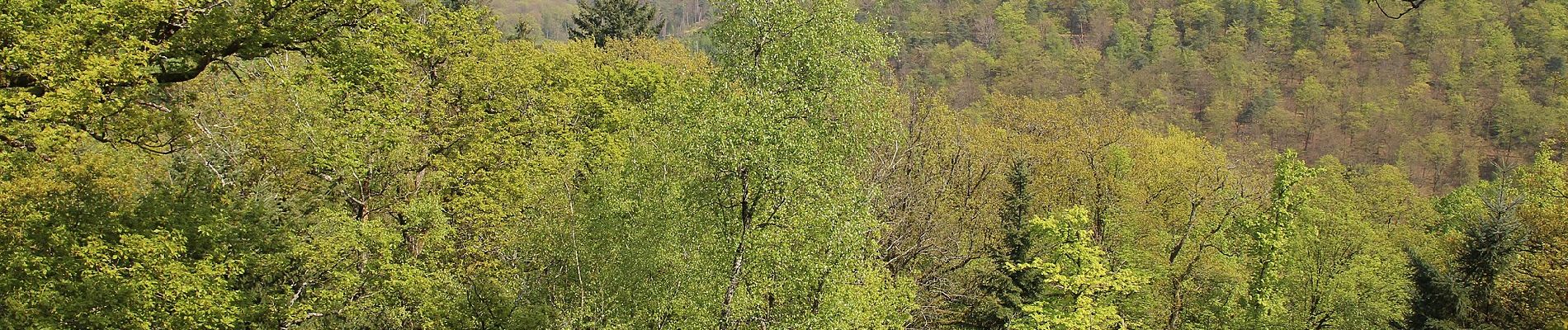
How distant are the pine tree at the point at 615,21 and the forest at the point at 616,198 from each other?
19.4ft

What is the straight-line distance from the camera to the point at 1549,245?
22.8 meters

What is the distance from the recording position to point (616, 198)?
1557 cm

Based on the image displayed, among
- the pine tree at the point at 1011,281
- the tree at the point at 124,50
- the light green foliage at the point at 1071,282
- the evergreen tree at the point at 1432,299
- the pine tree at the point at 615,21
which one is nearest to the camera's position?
the tree at the point at 124,50

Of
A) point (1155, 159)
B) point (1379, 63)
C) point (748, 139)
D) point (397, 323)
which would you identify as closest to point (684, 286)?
point (748, 139)

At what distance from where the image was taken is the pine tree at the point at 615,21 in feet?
152

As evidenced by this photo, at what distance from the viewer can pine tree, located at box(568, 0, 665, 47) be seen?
46.2 metres

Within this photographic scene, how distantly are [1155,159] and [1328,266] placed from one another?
7.14m

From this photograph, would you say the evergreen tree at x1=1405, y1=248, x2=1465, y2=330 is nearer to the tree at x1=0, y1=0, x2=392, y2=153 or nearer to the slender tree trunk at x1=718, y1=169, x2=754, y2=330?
the slender tree trunk at x1=718, y1=169, x2=754, y2=330

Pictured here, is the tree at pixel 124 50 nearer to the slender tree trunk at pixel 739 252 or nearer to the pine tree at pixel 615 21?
the slender tree trunk at pixel 739 252

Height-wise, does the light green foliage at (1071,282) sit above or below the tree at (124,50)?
below

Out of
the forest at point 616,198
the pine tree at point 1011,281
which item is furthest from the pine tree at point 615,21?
the pine tree at point 1011,281

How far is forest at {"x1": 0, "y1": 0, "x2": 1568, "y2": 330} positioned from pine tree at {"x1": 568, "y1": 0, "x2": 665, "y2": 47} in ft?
19.4

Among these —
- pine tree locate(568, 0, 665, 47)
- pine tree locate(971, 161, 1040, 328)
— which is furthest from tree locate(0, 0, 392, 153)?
pine tree locate(568, 0, 665, 47)

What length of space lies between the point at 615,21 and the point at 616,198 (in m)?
32.4
